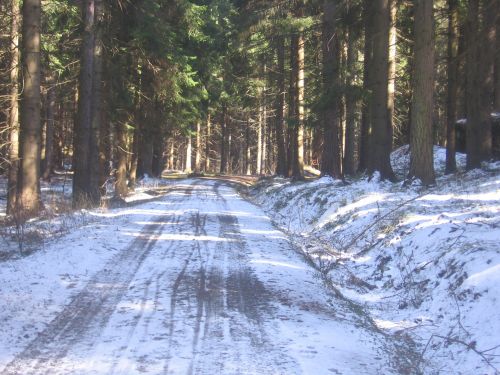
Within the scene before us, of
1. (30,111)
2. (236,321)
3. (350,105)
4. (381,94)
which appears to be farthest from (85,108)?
(236,321)

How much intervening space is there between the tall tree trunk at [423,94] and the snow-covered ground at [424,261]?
732 millimetres

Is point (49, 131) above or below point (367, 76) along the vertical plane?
below

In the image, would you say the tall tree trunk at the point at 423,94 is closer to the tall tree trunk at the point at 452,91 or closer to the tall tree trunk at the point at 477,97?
the tall tree trunk at the point at 477,97

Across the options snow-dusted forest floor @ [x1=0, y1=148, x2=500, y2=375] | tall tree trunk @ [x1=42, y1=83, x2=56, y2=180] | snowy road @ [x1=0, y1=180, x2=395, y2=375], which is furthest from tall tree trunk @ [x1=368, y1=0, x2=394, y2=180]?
tall tree trunk @ [x1=42, y1=83, x2=56, y2=180]

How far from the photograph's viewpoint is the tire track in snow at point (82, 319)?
441cm

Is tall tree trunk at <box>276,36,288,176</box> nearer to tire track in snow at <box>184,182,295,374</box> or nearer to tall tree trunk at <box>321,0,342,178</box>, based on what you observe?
tall tree trunk at <box>321,0,342,178</box>

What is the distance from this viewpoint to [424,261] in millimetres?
7441

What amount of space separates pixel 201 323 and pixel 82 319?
1366 mm

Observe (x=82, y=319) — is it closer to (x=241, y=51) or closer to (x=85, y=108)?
(x=85, y=108)

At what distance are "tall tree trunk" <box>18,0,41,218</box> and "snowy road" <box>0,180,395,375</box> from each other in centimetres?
516

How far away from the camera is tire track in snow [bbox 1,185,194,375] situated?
4.41 meters

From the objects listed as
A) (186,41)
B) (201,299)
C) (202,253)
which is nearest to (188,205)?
(202,253)

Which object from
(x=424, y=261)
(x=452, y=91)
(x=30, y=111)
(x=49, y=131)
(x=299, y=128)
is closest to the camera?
(x=424, y=261)

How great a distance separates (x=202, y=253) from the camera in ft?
30.8
